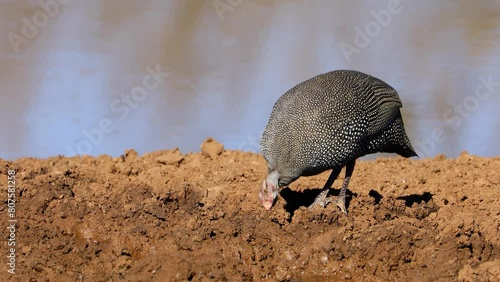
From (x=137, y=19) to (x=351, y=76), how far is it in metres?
4.70

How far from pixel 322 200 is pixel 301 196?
0.37 meters

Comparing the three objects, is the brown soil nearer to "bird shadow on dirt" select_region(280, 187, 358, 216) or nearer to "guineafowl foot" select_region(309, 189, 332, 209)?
"bird shadow on dirt" select_region(280, 187, 358, 216)

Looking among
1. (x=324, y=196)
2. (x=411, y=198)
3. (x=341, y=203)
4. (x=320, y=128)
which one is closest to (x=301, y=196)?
(x=324, y=196)

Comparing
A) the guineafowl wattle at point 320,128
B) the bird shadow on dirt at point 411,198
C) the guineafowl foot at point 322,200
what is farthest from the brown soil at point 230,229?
the guineafowl wattle at point 320,128

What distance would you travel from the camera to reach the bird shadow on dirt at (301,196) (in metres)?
6.68

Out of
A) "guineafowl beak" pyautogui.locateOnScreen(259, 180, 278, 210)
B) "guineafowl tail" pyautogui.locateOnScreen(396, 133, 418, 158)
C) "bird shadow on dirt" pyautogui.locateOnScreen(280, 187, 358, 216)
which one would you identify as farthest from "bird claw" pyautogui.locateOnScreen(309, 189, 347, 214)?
"guineafowl tail" pyautogui.locateOnScreen(396, 133, 418, 158)

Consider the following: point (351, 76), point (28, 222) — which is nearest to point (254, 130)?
point (351, 76)

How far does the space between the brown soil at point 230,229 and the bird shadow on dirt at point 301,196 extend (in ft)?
0.04

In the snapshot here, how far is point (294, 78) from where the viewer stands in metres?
9.45

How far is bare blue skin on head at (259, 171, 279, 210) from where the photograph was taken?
6031mm

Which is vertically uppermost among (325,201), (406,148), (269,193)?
(406,148)

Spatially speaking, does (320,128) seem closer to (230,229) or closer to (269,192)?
(269,192)

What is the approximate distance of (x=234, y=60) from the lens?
9.87m

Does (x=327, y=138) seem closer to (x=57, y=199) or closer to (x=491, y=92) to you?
(x=57, y=199)
